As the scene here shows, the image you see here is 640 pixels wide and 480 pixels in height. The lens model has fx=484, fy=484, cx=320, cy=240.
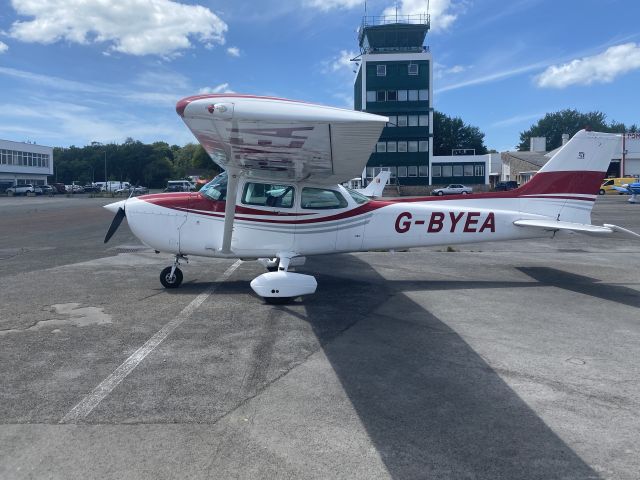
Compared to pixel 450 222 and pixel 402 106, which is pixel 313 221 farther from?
pixel 402 106

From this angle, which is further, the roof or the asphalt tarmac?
the roof

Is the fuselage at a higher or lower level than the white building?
lower

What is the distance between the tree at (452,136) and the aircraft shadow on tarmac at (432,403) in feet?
279

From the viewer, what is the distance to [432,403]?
3.79 m

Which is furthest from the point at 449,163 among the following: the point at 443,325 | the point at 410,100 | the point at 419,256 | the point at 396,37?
the point at 443,325

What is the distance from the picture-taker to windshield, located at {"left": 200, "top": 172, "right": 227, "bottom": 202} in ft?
26.4

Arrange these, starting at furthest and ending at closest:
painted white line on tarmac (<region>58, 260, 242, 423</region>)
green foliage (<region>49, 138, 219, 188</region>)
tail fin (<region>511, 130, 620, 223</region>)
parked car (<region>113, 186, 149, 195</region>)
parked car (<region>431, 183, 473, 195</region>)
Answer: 1. green foliage (<region>49, 138, 219, 188</region>)
2. parked car (<region>431, 183, 473, 195</region>)
3. parked car (<region>113, 186, 149, 195</region>)
4. tail fin (<region>511, 130, 620, 223</region>)
5. painted white line on tarmac (<region>58, 260, 242, 423</region>)

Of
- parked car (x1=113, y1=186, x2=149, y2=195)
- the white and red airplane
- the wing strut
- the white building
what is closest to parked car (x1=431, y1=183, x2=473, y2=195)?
parked car (x1=113, y1=186, x2=149, y2=195)

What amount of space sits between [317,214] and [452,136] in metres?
85.0

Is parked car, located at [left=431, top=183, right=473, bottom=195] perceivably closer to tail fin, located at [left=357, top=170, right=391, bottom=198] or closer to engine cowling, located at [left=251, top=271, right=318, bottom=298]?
tail fin, located at [left=357, top=170, right=391, bottom=198]

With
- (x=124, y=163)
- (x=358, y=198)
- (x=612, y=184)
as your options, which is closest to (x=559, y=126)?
(x=612, y=184)

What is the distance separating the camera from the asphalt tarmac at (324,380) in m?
3.02

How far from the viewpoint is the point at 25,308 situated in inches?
265

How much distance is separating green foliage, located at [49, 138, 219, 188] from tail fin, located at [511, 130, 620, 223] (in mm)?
84298
